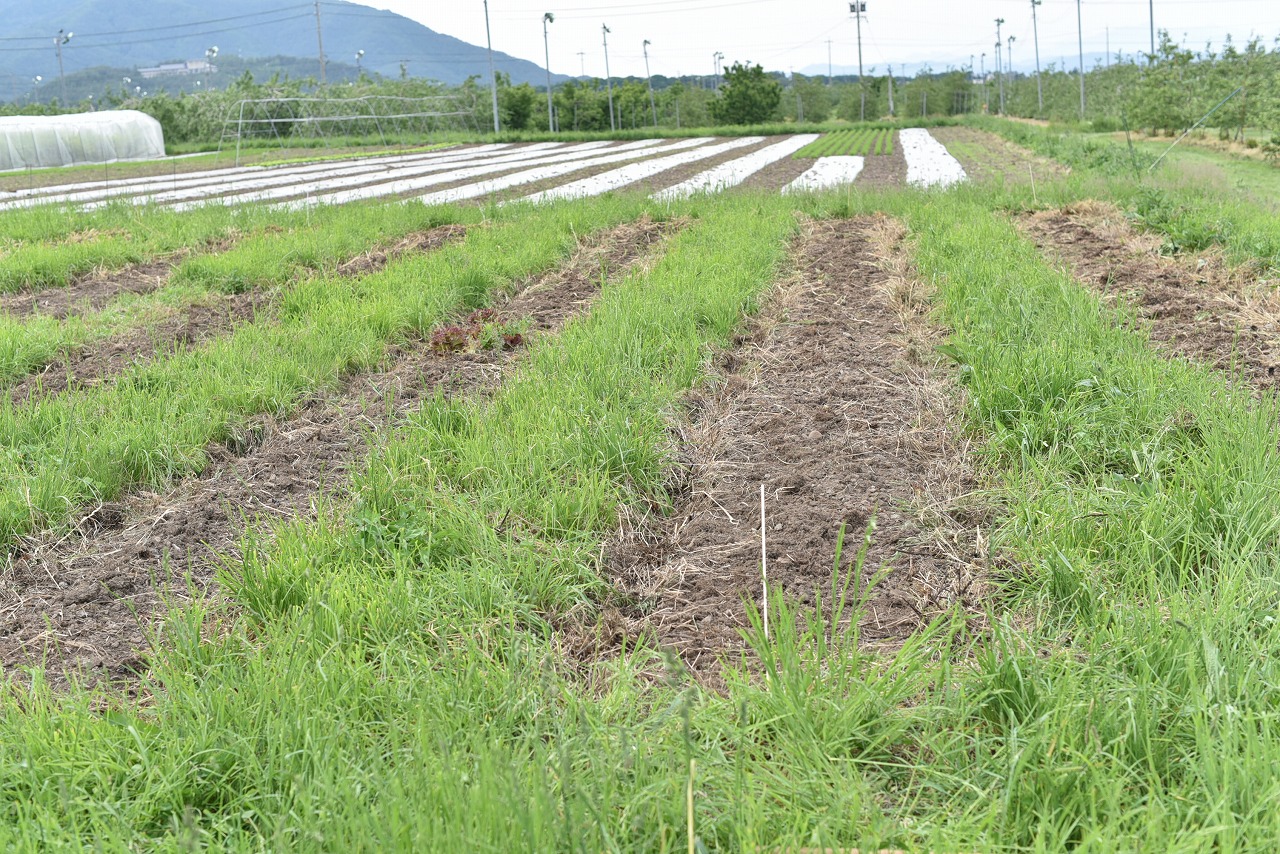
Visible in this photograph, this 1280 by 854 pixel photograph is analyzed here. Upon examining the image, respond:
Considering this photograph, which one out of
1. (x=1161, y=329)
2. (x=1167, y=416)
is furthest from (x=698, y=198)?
(x=1167, y=416)

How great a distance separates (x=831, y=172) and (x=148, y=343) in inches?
539

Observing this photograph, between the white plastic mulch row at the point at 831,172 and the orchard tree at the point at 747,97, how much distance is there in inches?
973

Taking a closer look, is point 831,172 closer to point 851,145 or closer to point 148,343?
point 851,145

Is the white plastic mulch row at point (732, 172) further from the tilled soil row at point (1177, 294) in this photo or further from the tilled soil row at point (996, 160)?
the tilled soil row at point (1177, 294)

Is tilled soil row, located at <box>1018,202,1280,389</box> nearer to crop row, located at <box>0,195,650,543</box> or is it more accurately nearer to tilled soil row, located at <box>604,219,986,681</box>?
tilled soil row, located at <box>604,219,986,681</box>

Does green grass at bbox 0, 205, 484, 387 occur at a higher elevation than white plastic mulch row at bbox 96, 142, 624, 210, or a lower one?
lower

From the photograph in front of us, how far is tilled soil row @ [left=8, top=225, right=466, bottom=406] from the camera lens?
176 inches

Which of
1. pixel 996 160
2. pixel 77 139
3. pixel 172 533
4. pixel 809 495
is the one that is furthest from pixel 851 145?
pixel 172 533

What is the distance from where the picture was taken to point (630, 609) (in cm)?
254

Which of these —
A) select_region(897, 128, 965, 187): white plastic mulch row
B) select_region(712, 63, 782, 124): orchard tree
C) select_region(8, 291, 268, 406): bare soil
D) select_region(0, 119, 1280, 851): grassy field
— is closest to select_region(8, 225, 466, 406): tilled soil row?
select_region(8, 291, 268, 406): bare soil

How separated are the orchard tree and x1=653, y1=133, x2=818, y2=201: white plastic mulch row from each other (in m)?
16.7

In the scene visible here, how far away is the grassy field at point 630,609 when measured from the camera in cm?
155

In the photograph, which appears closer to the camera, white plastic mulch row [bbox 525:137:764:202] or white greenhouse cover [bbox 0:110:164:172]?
white plastic mulch row [bbox 525:137:764:202]

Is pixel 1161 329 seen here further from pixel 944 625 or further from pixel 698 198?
pixel 698 198
